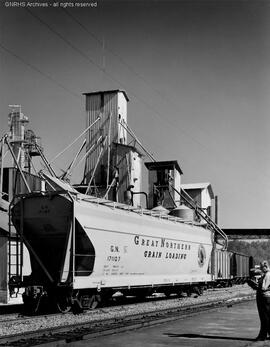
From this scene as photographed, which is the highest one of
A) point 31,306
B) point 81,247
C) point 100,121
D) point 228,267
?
point 100,121

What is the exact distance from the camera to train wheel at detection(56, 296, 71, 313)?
17.1 metres

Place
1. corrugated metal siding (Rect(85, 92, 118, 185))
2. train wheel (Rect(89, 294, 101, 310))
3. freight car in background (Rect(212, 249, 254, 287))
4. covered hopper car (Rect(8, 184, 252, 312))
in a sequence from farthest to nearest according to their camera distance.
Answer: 1. corrugated metal siding (Rect(85, 92, 118, 185))
2. freight car in background (Rect(212, 249, 254, 287))
3. train wheel (Rect(89, 294, 101, 310))
4. covered hopper car (Rect(8, 184, 252, 312))

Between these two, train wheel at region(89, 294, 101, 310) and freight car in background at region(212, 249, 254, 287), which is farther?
freight car in background at region(212, 249, 254, 287)

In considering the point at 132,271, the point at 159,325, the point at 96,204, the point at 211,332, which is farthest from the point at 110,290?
the point at 211,332

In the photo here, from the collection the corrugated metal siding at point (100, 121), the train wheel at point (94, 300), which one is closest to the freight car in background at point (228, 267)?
the corrugated metal siding at point (100, 121)

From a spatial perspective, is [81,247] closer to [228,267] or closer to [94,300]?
[94,300]

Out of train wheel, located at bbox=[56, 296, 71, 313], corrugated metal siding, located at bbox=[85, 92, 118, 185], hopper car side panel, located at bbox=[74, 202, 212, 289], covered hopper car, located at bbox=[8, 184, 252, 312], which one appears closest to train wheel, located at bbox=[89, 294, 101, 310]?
covered hopper car, located at bbox=[8, 184, 252, 312]

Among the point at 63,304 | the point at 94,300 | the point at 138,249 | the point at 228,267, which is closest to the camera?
the point at 63,304

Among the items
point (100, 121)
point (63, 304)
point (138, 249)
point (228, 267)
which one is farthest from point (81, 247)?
point (100, 121)

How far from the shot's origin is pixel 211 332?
1165 centimetres

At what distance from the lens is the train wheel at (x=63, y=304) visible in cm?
1708

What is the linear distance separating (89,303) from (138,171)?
2508cm

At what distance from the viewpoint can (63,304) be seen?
56.4 feet

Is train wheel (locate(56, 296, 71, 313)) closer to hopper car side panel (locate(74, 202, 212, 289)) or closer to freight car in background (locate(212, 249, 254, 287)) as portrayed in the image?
hopper car side panel (locate(74, 202, 212, 289))
